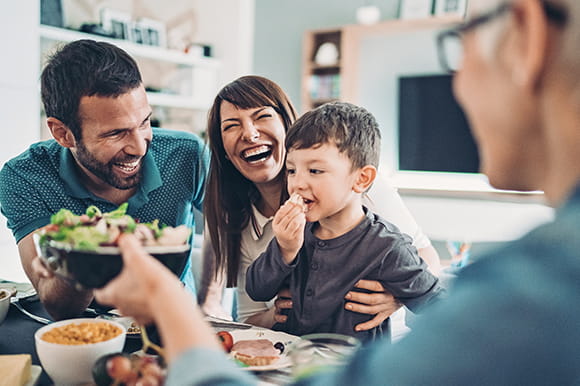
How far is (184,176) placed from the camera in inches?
81.0

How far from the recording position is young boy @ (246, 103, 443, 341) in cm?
144

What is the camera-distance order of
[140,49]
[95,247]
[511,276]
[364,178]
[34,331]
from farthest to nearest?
[140,49], [364,178], [34,331], [95,247], [511,276]

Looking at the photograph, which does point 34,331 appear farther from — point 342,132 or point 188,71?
point 188,71

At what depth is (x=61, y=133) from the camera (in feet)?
6.03

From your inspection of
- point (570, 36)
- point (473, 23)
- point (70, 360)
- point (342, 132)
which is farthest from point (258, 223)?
point (570, 36)

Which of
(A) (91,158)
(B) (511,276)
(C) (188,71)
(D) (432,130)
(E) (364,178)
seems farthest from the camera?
(D) (432,130)

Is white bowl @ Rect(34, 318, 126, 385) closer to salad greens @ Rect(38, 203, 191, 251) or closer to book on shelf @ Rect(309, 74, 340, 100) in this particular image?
salad greens @ Rect(38, 203, 191, 251)

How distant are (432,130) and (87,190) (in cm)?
453

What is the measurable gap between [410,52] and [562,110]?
5498mm

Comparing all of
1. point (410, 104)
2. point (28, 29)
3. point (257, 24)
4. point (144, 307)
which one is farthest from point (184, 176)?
point (257, 24)

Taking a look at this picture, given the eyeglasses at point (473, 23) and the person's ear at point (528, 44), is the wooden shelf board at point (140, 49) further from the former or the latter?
the person's ear at point (528, 44)

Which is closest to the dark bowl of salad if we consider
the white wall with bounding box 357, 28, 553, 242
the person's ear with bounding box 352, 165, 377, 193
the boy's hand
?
the boy's hand

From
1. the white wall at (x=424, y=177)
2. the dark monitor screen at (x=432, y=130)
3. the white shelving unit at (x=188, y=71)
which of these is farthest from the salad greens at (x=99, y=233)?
the dark monitor screen at (x=432, y=130)

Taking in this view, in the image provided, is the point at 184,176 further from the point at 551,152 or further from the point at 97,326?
the point at 551,152
